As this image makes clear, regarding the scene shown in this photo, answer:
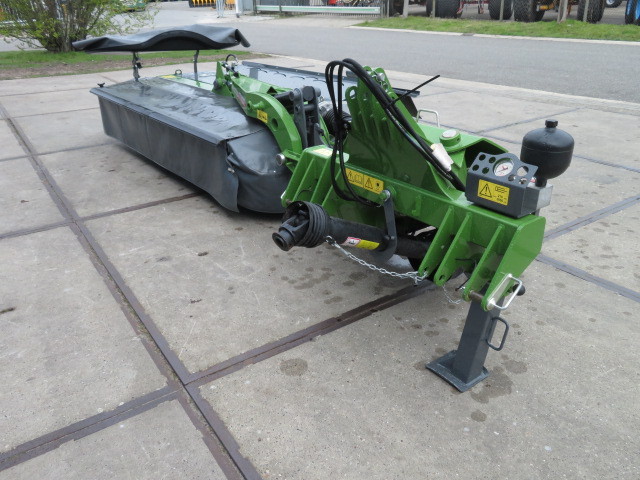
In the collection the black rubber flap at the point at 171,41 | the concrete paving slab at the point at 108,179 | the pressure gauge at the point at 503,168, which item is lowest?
the concrete paving slab at the point at 108,179

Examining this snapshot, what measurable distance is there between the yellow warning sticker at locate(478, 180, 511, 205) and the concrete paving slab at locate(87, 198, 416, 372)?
1015 mm

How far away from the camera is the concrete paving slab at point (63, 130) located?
5.77 m

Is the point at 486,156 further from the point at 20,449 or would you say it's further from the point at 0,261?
the point at 0,261

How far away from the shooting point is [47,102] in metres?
7.89

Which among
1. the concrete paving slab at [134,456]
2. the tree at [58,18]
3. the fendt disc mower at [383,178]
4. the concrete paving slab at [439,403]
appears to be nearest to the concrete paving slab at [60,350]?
the concrete paving slab at [134,456]

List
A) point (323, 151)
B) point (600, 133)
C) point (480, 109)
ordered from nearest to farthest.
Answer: point (323, 151), point (600, 133), point (480, 109)

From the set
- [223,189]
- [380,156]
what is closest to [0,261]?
[223,189]

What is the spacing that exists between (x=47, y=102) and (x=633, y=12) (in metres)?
14.9

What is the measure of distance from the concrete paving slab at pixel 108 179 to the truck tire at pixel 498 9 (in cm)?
1569

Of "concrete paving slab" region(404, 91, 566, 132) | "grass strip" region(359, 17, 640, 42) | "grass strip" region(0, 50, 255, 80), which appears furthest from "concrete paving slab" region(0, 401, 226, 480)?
"grass strip" region(359, 17, 640, 42)

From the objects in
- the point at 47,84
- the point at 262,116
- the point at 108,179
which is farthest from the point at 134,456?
the point at 47,84

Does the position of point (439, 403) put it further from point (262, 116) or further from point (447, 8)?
point (447, 8)

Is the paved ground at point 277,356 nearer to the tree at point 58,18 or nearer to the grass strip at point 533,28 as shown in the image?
the tree at point 58,18

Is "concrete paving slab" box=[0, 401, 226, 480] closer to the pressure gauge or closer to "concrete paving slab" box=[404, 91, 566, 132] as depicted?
the pressure gauge
